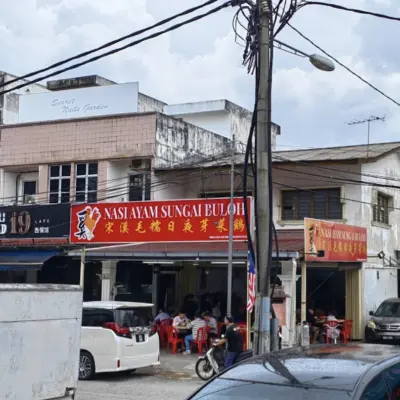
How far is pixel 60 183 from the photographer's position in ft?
90.0

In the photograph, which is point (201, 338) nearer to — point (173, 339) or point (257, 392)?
point (173, 339)

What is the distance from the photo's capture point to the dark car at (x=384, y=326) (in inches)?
896

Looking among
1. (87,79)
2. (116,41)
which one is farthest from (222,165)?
(87,79)

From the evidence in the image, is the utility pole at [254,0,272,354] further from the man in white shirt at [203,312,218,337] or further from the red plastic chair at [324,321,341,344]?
the red plastic chair at [324,321,341,344]

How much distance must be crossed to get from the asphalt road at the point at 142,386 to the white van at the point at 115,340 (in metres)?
0.33

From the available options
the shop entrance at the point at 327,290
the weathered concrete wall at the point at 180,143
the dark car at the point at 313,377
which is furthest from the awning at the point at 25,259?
the dark car at the point at 313,377

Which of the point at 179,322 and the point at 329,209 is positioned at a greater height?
the point at 329,209

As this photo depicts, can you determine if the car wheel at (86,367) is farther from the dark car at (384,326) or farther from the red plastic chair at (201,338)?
the dark car at (384,326)

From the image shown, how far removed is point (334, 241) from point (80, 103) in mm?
18360

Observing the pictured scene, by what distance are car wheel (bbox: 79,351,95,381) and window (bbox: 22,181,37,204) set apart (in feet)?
45.7

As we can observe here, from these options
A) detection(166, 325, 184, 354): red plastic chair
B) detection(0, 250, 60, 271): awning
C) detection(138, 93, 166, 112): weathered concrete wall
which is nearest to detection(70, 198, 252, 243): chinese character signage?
detection(0, 250, 60, 271): awning

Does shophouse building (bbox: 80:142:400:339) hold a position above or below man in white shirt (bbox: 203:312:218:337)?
above

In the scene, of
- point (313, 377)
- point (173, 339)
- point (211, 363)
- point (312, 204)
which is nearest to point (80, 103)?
point (312, 204)

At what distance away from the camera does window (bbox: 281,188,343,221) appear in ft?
82.5
